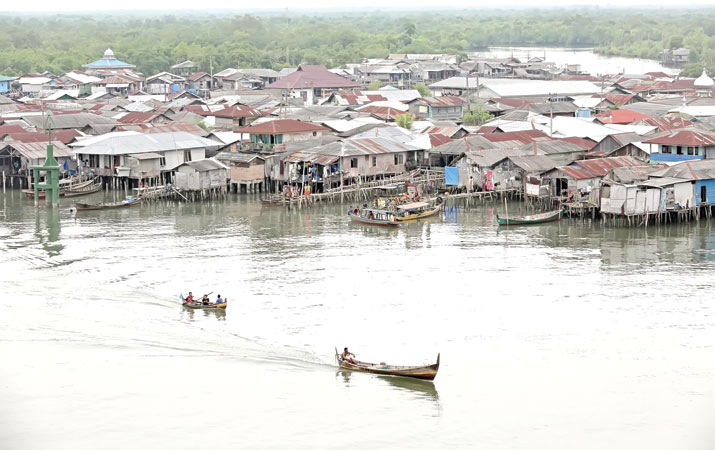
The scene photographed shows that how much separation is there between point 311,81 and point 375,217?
3735 cm

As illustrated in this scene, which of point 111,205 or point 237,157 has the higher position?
point 237,157

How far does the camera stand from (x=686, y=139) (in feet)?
119

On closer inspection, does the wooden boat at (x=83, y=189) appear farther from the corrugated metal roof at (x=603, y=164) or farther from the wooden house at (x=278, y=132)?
the corrugated metal roof at (x=603, y=164)

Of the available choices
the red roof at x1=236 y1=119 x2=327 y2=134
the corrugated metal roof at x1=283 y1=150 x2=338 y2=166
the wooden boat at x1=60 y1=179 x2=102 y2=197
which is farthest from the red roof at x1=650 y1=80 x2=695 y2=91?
the wooden boat at x1=60 y1=179 x2=102 y2=197

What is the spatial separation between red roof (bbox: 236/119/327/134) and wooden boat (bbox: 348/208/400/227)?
10086mm

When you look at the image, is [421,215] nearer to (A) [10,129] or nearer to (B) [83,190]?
(B) [83,190]

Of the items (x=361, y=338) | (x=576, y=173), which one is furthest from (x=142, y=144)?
(x=361, y=338)

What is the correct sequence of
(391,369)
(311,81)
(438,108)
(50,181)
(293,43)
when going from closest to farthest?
(391,369) → (50,181) → (438,108) → (311,81) → (293,43)

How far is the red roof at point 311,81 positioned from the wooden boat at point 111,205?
31691 mm

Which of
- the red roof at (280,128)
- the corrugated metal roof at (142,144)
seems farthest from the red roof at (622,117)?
the corrugated metal roof at (142,144)

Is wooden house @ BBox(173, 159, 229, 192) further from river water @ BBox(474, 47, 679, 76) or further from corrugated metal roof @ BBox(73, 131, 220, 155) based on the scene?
river water @ BBox(474, 47, 679, 76)

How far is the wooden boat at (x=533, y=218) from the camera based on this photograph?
108 ft

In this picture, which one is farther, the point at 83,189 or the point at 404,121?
the point at 404,121

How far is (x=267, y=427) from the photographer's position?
1711 cm
